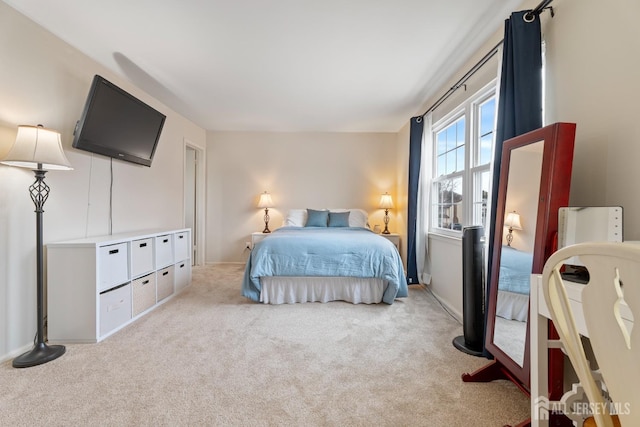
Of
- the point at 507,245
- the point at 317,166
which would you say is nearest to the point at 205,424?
the point at 507,245

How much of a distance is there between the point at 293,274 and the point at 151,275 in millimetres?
1410

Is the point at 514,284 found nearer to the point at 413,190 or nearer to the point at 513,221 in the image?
the point at 513,221

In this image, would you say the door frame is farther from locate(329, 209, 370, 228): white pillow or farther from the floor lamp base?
the floor lamp base

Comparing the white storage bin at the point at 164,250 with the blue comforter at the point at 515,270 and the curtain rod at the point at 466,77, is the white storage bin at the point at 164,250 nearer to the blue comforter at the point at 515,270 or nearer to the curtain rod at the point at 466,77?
the blue comforter at the point at 515,270

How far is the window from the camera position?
2.42 meters

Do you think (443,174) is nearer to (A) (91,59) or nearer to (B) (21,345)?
(A) (91,59)

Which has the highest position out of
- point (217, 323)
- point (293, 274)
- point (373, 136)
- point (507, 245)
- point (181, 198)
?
point (373, 136)

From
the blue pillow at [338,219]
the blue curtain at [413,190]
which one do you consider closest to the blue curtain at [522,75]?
the blue curtain at [413,190]

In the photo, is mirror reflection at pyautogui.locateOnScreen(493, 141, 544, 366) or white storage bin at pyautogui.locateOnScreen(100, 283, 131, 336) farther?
white storage bin at pyautogui.locateOnScreen(100, 283, 131, 336)

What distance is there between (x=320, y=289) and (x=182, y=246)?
1.79 metres

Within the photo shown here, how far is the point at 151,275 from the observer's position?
277cm

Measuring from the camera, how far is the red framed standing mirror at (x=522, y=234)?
1.30 m

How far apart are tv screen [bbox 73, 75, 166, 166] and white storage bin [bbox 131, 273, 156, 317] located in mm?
1213

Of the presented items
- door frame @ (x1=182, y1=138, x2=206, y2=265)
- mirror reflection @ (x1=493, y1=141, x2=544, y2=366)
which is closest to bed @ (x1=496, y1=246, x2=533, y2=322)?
mirror reflection @ (x1=493, y1=141, x2=544, y2=366)
